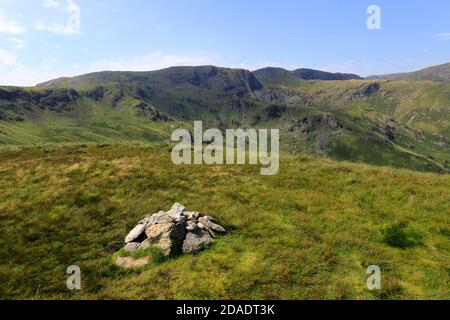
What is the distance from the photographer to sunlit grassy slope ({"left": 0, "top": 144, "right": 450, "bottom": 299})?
15.4 m

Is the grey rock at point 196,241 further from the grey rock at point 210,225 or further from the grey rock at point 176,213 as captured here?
the grey rock at point 176,213

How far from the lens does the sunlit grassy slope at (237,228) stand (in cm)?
1541

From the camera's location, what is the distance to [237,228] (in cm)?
2102

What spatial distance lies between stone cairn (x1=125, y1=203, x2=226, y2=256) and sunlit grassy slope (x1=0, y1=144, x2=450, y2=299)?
71 cm

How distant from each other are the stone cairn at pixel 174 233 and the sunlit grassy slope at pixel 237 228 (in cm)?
71

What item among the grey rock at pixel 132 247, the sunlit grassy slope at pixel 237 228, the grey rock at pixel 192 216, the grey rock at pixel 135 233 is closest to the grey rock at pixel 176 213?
the grey rock at pixel 192 216

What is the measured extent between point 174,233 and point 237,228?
4361 mm

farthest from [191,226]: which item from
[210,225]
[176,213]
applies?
[210,225]

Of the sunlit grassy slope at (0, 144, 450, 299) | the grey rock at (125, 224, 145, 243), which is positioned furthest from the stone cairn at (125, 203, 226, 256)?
the sunlit grassy slope at (0, 144, 450, 299)

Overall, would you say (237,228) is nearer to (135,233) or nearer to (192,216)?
(192,216)

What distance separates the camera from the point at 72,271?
16766mm
